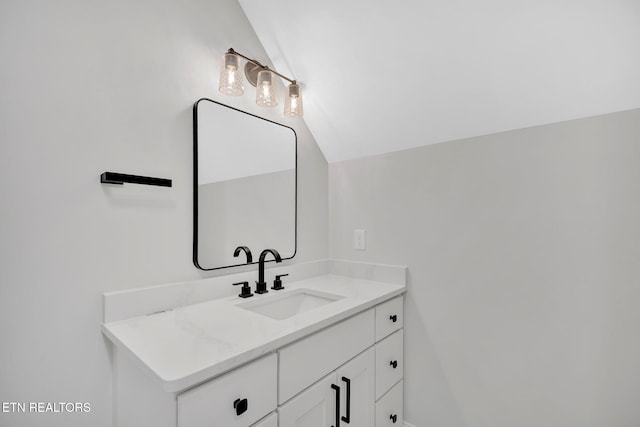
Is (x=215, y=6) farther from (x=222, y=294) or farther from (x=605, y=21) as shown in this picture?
(x=605, y=21)

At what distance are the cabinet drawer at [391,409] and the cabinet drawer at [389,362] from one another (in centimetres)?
4

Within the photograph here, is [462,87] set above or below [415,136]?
above

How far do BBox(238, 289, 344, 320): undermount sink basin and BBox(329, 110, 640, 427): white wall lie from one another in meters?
0.43

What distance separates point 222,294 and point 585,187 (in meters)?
1.55

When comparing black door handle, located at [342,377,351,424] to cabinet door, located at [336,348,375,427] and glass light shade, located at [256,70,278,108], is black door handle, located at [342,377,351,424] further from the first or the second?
glass light shade, located at [256,70,278,108]

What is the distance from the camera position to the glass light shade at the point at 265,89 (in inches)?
57.6

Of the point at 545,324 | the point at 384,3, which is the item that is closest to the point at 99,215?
the point at 384,3

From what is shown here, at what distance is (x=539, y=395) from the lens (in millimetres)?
1226

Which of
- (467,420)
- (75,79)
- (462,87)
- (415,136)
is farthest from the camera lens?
(415,136)

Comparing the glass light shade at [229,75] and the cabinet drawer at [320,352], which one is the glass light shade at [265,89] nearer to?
the glass light shade at [229,75]

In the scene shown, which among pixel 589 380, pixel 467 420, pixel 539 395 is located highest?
pixel 589 380

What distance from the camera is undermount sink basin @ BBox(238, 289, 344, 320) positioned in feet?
4.57

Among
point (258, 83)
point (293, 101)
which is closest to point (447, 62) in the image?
point (293, 101)

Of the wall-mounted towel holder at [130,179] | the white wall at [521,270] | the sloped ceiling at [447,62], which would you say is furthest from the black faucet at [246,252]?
the sloped ceiling at [447,62]
